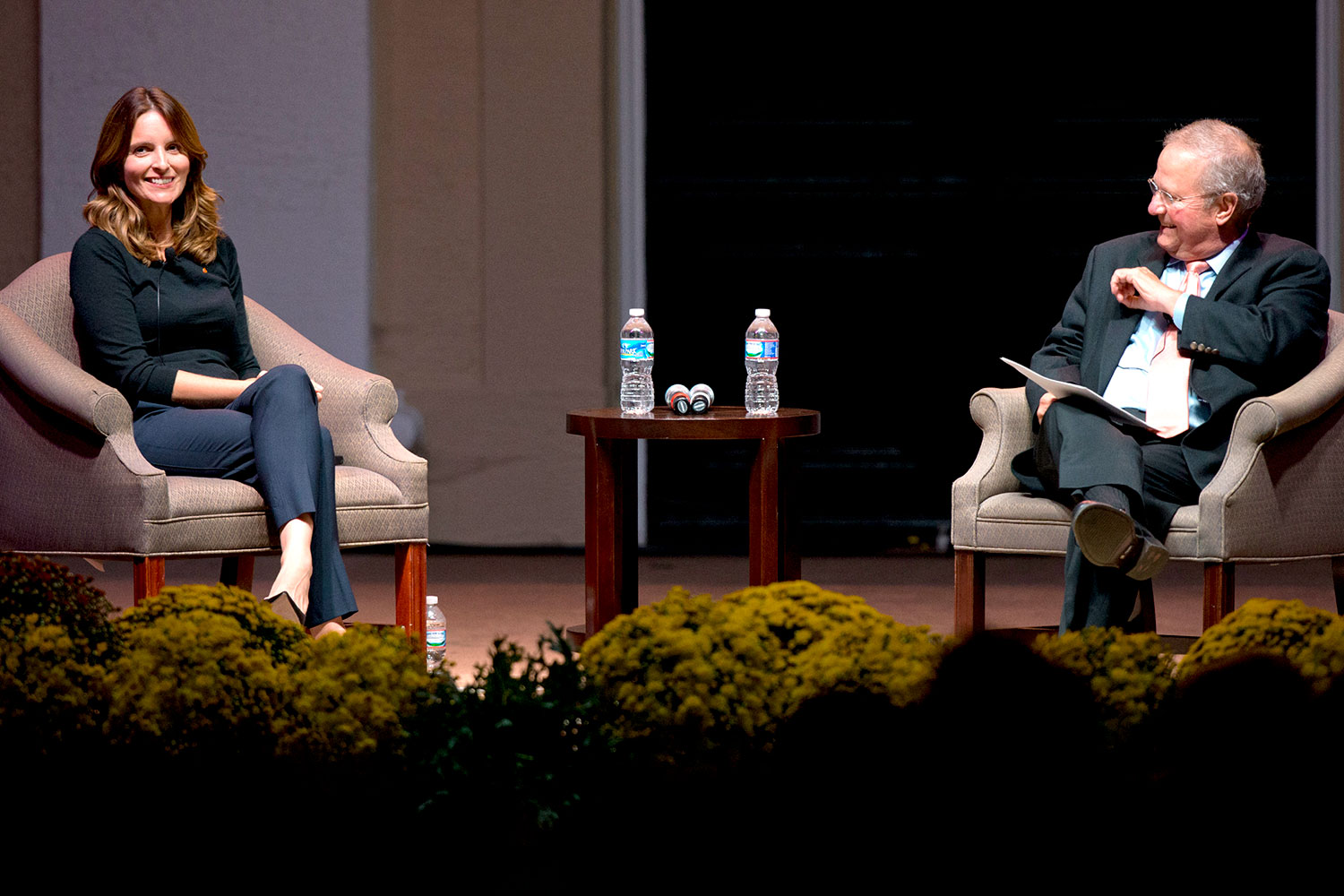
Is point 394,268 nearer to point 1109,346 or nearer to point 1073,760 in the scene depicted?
point 1109,346

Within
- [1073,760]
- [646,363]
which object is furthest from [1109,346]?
[1073,760]

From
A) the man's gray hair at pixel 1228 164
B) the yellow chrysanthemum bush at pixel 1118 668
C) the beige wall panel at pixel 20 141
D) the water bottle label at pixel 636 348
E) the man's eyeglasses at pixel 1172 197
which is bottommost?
the yellow chrysanthemum bush at pixel 1118 668

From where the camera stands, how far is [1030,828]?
61.2 inches

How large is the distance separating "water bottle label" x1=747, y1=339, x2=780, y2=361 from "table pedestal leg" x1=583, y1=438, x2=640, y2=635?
48 centimetres

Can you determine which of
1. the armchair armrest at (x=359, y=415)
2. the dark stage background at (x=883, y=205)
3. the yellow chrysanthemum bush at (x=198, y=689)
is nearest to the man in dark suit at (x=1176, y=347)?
the armchair armrest at (x=359, y=415)

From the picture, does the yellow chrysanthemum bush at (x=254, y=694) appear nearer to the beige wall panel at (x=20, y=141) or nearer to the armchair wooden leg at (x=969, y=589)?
the armchair wooden leg at (x=969, y=589)

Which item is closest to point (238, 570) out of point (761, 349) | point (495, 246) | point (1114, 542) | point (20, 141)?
point (761, 349)

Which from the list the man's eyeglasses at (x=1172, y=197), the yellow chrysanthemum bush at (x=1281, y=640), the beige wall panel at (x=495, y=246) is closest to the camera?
the yellow chrysanthemum bush at (x=1281, y=640)

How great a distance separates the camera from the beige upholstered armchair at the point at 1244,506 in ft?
10.2

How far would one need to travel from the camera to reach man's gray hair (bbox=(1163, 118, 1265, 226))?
10.8 feet

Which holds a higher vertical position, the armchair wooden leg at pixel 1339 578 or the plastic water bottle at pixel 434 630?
the armchair wooden leg at pixel 1339 578

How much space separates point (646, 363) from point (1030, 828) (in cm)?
246

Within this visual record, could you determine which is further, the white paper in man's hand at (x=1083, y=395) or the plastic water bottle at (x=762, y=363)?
the plastic water bottle at (x=762, y=363)

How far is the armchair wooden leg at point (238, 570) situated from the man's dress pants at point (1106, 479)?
1.88 meters
